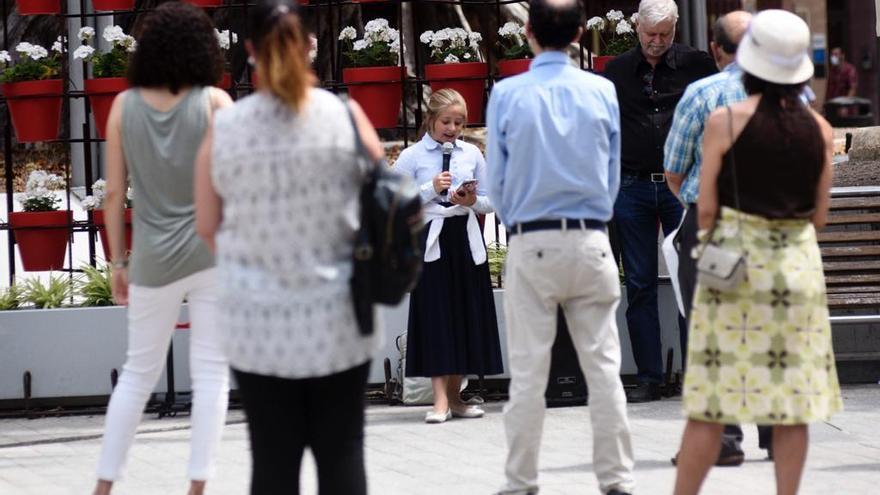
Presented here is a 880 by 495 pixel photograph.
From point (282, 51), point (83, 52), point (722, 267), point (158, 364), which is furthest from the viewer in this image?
point (83, 52)

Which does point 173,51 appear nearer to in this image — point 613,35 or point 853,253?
point 613,35

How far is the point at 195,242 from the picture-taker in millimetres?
5488

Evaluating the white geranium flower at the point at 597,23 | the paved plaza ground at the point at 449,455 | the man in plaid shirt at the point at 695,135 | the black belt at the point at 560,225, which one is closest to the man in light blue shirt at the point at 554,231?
the black belt at the point at 560,225

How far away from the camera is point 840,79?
31.5 m

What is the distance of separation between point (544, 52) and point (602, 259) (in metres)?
0.76

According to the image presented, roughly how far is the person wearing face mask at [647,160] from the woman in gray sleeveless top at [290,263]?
→ 174 inches

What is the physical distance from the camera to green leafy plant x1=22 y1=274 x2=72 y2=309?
8.85 m

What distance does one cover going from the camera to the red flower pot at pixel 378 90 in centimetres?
891

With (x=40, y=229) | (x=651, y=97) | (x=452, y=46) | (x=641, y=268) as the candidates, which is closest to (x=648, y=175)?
(x=651, y=97)

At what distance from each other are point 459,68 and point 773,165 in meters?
4.05

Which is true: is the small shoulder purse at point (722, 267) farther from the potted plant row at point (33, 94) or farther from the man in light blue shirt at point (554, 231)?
the potted plant row at point (33, 94)

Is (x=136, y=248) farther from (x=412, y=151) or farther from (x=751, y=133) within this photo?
(x=412, y=151)

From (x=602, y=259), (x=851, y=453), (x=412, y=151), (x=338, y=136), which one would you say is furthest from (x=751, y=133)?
(x=412, y=151)

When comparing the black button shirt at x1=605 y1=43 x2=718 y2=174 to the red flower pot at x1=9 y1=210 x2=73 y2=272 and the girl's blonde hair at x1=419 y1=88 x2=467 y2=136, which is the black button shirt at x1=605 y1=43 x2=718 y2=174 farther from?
the red flower pot at x1=9 y1=210 x2=73 y2=272
